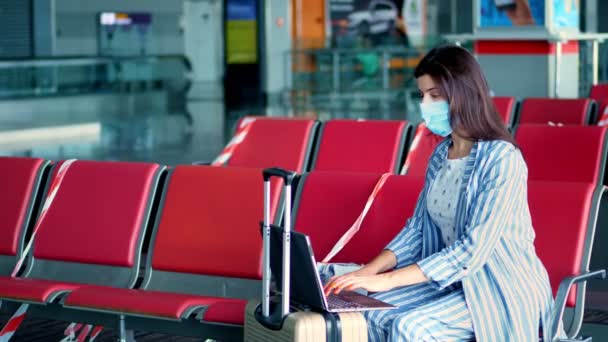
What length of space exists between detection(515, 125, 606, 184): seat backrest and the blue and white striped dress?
2.75 meters

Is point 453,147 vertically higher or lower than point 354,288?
higher

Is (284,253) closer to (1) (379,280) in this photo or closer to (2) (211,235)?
(1) (379,280)

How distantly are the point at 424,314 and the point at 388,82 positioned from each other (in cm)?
1961

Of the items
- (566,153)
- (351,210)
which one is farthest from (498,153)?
(566,153)

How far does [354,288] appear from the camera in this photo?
145 inches

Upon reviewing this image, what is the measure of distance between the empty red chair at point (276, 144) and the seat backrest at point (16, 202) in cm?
204

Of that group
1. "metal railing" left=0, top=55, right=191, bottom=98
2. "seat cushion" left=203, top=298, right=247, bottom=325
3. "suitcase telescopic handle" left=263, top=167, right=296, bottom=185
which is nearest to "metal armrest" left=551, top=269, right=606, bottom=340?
"suitcase telescopic handle" left=263, top=167, right=296, bottom=185

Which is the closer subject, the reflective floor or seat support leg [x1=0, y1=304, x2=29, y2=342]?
seat support leg [x1=0, y1=304, x2=29, y2=342]

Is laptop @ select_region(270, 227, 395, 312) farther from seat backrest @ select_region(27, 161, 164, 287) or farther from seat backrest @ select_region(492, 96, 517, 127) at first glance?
seat backrest @ select_region(492, 96, 517, 127)

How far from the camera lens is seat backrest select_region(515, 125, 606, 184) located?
641 cm

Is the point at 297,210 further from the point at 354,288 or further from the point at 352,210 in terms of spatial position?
the point at 354,288

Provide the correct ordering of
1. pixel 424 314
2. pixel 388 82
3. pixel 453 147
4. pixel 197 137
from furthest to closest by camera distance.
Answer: pixel 388 82 → pixel 197 137 → pixel 453 147 → pixel 424 314

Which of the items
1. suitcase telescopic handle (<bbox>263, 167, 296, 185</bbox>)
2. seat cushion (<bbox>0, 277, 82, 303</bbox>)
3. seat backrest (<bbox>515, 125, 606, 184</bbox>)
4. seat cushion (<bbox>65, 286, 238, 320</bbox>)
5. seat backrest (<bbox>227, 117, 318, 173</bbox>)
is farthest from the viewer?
seat backrest (<bbox>227, 117, 318, 173</bbox>)

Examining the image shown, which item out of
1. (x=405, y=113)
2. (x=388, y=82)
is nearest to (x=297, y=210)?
(x=405, y=113)
